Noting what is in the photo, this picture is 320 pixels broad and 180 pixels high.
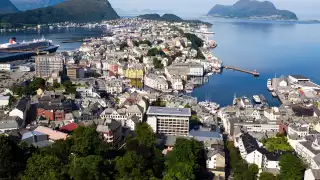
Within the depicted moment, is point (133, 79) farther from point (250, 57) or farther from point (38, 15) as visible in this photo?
point (38, 15)

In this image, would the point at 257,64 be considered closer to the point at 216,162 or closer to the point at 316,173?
the point at 216,162

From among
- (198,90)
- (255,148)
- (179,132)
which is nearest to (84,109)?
(179,132)

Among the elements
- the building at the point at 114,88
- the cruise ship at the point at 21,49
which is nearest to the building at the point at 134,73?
the building at the point at 114,88

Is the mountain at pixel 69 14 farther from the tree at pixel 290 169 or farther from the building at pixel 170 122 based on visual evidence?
the tree at pixel 290 169

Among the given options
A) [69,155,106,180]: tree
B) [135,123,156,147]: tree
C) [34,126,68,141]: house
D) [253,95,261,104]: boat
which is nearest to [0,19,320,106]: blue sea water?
[253,95,261,104]: boat

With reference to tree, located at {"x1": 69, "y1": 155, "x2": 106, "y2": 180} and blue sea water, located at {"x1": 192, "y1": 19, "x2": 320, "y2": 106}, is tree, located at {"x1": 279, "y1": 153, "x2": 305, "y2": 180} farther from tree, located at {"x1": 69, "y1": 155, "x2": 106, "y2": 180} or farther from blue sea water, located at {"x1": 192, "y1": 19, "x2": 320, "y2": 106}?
blue sea water, located at {"x1": 192, "y1": 19, "x2": 320, "y2": 106}

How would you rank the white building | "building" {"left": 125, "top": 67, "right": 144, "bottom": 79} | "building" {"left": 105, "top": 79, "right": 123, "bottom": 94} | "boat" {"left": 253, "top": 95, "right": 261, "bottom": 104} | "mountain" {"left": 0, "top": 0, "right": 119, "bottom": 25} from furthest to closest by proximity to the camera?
1. "mountain" {"left": 0, "top": 0, "right": 119, "bottom": 25}
2. "building" {"left": 125, "top": 67, "right": 144, "bottom": 79}
3. "building" {"left": 105, "top": 79, "right": 123, "bottom": 94}
4. "boat" {"left": 253, "top": 95, "right": 261, "bottom": 104}
5. the white building

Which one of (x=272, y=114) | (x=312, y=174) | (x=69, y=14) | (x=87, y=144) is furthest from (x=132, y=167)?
(x=69, y=14)
